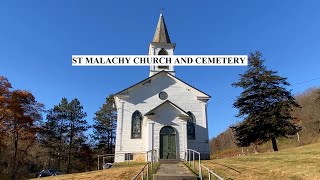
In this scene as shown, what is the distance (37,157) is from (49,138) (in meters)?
3.34

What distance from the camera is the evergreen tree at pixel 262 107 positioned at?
28875 millimetres

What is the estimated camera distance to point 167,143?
83.0ft

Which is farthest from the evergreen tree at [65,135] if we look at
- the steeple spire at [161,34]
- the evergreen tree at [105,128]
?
the steeple spire at [161,34]

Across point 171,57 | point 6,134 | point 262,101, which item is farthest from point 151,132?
point 6,134

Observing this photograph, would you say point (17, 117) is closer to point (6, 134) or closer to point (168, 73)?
point (6, 134)

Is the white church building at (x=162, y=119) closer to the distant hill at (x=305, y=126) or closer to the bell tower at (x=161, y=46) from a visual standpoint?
the bell tower at (x=161, y=46)

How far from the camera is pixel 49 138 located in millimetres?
49031

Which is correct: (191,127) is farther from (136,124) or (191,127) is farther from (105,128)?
(105,128)

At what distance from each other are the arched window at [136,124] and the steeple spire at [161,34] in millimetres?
10314

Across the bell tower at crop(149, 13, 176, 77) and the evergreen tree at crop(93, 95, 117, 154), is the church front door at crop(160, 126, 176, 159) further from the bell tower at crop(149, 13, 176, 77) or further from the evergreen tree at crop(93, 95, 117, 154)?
the evergreen tree at crop(93, 95, 117, 154)

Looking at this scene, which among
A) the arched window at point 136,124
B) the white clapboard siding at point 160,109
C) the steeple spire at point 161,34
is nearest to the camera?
the white clapboard siding at point 160,109

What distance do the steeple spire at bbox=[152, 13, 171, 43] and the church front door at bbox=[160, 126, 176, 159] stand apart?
12.6 metres

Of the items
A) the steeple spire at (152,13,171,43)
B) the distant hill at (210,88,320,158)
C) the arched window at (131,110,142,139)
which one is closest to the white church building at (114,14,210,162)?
the arched window at (131,110,142,139)

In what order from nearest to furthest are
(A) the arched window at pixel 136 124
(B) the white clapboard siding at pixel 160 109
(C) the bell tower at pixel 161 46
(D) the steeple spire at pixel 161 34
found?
(B) the white clapboard siding at pixel 160 109
(A) the arched window at pixel 136 124
(C) the bell tower at pixel 161 46
(D) the steeple spire at pixel 161 34
